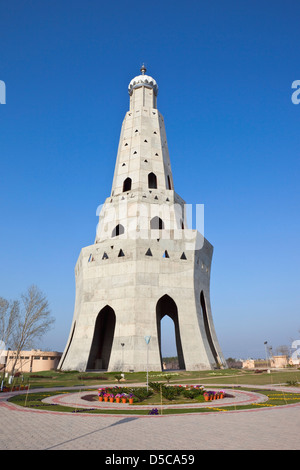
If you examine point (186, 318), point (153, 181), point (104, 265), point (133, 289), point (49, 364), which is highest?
point (153, 181)

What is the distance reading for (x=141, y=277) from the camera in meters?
35.2

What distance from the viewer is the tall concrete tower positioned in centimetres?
3397

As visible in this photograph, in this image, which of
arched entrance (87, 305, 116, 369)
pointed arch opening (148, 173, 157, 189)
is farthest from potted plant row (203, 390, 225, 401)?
pointed arch opening (148, 173, 157, 189)

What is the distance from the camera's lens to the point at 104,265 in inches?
1481

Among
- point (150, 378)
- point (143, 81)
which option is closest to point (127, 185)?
point (143, 81)

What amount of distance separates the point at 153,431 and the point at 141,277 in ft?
88.6

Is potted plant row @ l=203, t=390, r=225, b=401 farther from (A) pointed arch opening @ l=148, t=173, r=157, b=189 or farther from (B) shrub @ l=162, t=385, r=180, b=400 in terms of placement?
(A) pointed arch opening @ l=148, t=173, r=157, b=189

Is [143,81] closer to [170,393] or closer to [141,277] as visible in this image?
[141,277]

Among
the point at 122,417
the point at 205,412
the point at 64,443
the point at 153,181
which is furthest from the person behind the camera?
the point at 153,181

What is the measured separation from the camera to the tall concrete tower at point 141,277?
1337 inches

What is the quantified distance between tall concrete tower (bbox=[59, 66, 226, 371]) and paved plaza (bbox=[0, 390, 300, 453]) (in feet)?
69.2
